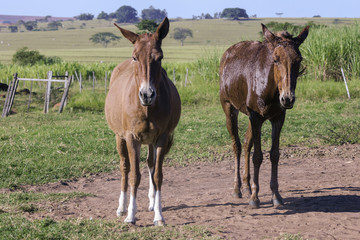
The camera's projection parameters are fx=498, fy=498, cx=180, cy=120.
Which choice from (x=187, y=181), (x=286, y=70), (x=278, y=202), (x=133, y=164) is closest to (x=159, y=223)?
(x=133, y=164)

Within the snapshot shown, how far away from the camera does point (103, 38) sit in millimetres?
94000

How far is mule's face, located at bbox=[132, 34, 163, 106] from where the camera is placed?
17.0ft

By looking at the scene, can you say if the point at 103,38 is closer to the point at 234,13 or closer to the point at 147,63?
the point at 234,13

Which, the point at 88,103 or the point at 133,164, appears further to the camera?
the point at 88,103

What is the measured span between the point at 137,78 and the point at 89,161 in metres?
4.65

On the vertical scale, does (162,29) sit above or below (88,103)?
above

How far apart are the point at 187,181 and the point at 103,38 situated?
8823 cm

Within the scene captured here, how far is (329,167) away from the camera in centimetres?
918

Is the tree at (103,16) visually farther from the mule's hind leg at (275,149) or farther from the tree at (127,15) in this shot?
the mule's hind leg at (275,149)

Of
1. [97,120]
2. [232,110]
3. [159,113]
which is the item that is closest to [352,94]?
[97,120]

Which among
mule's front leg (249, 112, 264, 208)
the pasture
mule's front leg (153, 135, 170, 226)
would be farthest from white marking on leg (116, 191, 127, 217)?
mule's front leg (249, 112, 264, 208)

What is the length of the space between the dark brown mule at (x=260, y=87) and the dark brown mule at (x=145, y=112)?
1112 mm

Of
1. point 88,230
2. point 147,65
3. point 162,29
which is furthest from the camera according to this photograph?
point 162,29

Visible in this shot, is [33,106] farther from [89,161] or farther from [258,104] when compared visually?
[258,104]
